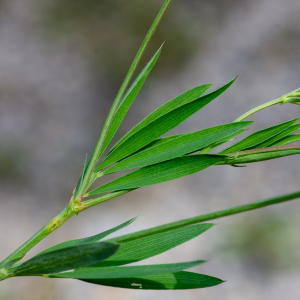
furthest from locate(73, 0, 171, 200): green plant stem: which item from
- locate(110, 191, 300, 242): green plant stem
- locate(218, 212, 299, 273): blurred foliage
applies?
locate(218, 212, 299, 273): blurred foliage

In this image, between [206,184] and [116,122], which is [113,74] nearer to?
[206,184]

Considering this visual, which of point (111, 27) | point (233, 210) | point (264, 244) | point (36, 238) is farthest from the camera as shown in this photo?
point (111, 27)

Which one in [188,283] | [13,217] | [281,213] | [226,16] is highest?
[226,16]

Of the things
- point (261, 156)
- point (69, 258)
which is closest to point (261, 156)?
point (261, 156)

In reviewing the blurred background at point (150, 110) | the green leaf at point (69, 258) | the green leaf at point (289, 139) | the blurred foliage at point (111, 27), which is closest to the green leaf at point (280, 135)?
the green leaf at point (289, 139)

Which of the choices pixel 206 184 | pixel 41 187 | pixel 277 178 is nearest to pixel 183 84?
pixel 206 184

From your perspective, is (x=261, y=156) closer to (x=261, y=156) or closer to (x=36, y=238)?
(x=261, y=156)
